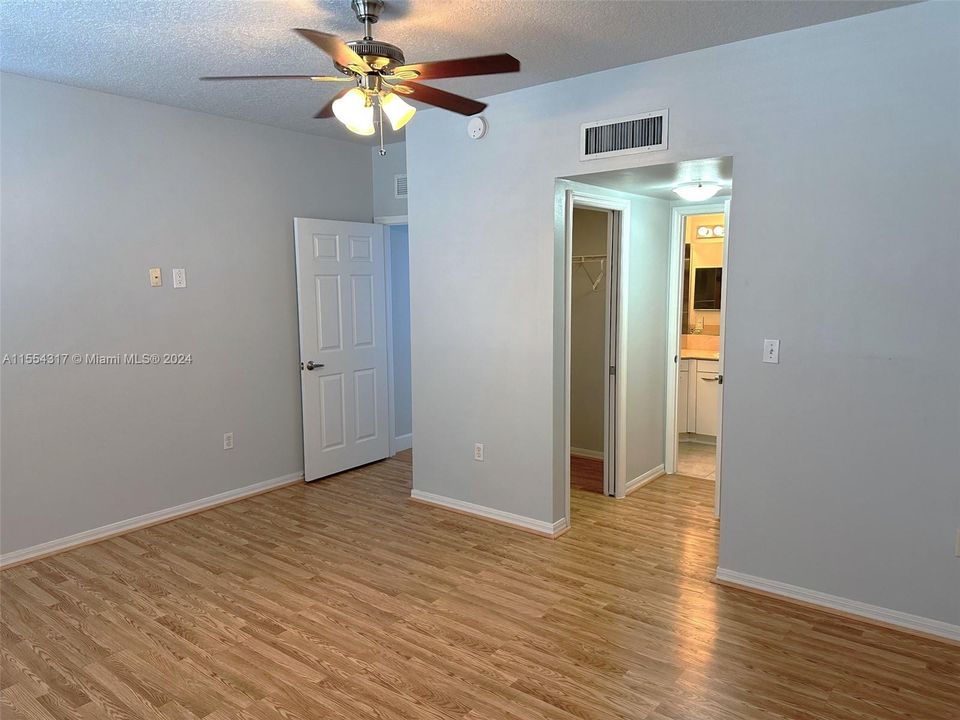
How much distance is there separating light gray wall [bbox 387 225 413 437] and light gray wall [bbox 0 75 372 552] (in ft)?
2.81

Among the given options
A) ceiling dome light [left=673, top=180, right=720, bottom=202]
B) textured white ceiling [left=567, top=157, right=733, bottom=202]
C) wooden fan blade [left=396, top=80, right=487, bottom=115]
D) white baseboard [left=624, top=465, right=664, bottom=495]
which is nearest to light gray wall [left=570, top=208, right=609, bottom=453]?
white baseboard [left=624, top=465, right=664, bottom=495]

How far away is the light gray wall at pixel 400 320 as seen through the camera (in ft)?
19.2

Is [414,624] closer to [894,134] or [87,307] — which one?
[87,307]

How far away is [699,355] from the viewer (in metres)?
6.16

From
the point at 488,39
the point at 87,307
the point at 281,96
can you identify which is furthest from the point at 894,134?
the point at 87,307

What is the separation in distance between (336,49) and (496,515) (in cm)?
300

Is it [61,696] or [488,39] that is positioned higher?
[488,39]

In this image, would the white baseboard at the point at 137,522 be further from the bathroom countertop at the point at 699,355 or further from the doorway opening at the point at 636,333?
the bathroom countertop at the point at 699,355

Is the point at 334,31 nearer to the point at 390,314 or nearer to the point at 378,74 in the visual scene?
the point at 378,74

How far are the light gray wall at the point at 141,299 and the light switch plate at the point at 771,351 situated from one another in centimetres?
342

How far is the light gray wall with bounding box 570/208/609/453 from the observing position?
568cm

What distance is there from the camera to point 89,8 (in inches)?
103

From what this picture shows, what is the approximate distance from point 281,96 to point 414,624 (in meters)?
3.13

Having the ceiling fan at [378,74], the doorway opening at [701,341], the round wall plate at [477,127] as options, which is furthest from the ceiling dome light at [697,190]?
the ceiling fan at [378,74]
